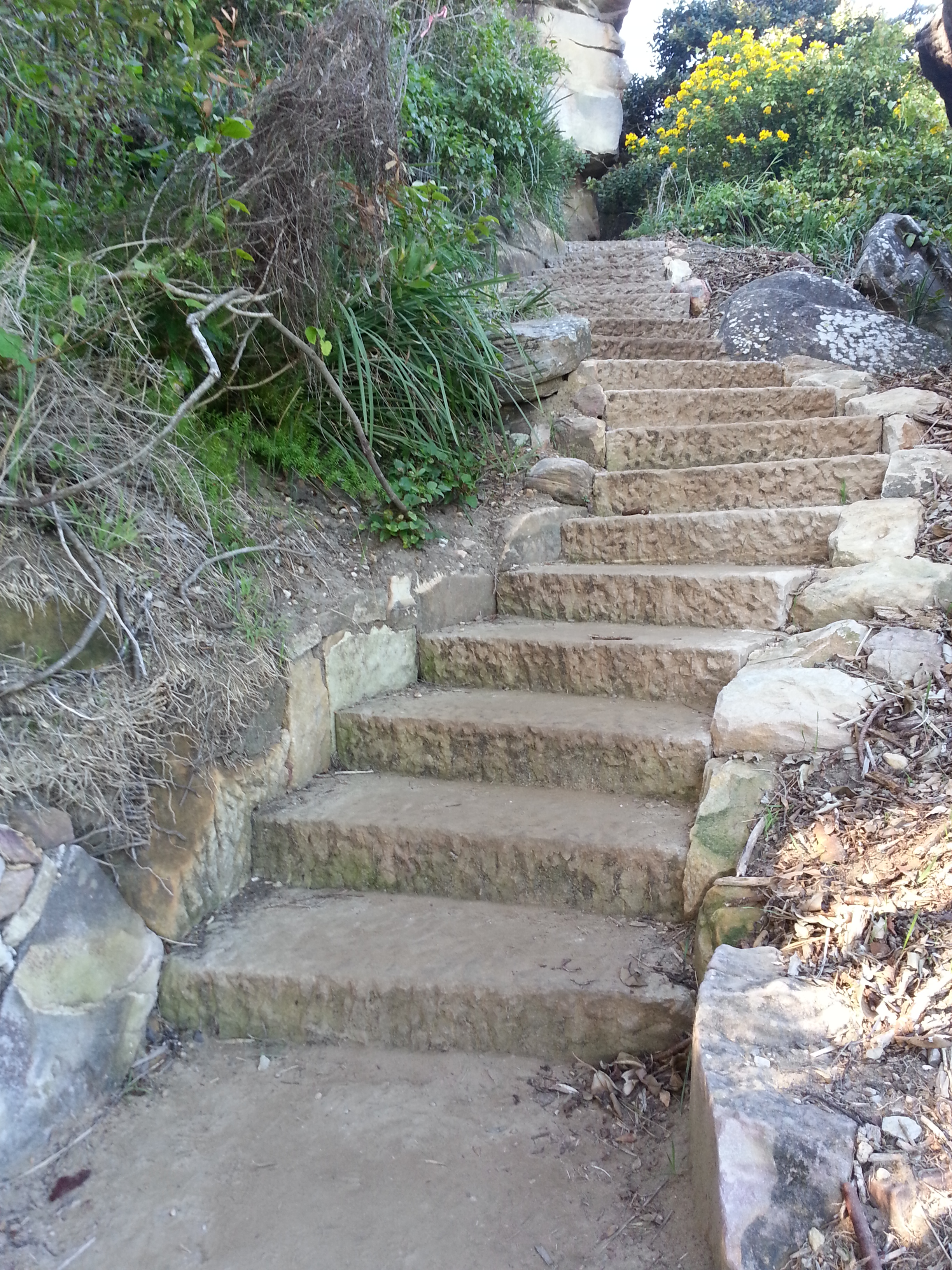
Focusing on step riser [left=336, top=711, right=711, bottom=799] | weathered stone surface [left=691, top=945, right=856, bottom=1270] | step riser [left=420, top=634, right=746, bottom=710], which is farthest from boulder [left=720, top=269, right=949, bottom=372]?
weathered stone surface [left=691, top=945, right=856, bottom=1270]

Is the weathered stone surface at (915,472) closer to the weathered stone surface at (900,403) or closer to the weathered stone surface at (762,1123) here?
the weathered stone surface at (900,403)

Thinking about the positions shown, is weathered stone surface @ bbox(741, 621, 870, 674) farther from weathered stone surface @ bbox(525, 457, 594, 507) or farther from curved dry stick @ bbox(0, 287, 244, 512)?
curved dry stick @ bbox(0, 287, 244, 512)

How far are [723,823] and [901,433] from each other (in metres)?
1.99

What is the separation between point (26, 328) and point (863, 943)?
87.4 inches

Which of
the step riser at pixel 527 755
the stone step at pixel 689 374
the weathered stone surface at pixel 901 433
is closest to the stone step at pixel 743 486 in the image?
the weathered stone surface at pixel 901 433

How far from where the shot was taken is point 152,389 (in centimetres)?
229

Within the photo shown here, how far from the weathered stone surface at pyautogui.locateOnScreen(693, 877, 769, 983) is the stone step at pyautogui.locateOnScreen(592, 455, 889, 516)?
177cm

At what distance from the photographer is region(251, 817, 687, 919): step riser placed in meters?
1.91

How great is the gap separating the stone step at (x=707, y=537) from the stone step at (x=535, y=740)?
80cm

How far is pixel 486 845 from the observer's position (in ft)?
6.63

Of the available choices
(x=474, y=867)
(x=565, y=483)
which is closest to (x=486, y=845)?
(x=474, y=867)

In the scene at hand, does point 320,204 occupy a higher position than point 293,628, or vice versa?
point 320,204

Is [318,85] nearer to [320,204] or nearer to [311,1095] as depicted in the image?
[320,204]

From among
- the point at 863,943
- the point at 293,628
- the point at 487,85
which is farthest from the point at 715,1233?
the point at 487,85
